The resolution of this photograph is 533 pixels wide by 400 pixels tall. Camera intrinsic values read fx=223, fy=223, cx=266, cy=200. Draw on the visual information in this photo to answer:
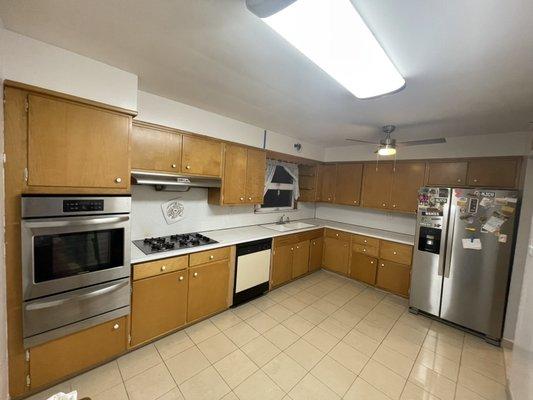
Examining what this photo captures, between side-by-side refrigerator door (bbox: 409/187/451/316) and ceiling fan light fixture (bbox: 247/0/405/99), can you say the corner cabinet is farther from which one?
side-by-side refrigerator door (bbox: 409/187/451/316)

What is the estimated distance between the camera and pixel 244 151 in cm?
297

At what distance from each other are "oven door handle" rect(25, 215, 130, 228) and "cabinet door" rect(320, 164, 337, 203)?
3.42 m

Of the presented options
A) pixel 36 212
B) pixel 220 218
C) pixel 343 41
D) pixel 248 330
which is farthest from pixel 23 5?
pixel 248 330

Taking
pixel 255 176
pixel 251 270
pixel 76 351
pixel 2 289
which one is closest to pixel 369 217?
pixel 255 176

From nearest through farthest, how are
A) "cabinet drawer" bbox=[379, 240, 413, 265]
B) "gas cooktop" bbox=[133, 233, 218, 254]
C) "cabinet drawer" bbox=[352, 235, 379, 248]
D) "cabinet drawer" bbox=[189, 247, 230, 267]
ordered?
"gas cooktop" bbox=[133, 233, 218, 254] → "cabinet drawer" bbox=[189, 247, 230, 267] → "cabinet drawer" bbox=[379, 240, 413, 265] → "cabinet drawer" bbox=[352, 235, 379, 248]

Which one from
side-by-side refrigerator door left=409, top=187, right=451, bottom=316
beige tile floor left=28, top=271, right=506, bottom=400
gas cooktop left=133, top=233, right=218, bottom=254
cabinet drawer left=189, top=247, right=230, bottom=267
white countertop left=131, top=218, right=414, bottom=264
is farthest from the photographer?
side-by-side refrigerator door left=409, top=187, right=451, bottom=316

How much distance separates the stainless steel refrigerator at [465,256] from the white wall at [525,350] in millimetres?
816

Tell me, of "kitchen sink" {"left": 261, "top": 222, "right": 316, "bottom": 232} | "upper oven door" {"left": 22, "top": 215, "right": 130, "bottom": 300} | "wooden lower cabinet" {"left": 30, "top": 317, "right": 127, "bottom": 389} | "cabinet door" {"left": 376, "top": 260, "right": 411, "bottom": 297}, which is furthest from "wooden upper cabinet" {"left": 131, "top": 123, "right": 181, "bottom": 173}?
"cabinet door" {"left": 376, "top": 260, "right": 411, "bottom": 297}

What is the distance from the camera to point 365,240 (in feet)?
11.8

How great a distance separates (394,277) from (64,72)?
422cm

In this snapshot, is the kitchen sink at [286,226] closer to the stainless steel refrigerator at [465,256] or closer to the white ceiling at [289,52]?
the stainless steel refrigerator at [465,256]

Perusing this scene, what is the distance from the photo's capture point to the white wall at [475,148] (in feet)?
8.52

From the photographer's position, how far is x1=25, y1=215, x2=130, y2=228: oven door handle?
55.5 inches

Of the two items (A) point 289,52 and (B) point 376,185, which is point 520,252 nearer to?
(B) point 376,185
